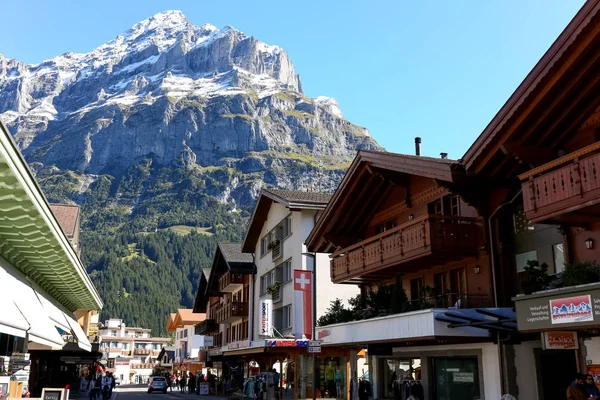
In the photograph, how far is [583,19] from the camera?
14992 mm

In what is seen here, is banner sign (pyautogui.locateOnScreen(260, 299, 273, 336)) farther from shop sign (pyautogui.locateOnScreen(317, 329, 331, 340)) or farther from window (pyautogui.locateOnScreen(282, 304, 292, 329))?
shop sign (pyautogui.locateOnScreen(317, 329, 331, 340))

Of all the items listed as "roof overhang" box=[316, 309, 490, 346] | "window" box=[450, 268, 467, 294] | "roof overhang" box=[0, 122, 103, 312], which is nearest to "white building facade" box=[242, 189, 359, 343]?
"roof overhang" box=[316, 309, 490, 346]

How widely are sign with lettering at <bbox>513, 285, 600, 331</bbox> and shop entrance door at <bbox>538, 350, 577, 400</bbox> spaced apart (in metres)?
4.11

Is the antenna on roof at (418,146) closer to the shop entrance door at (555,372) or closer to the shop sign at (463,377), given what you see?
the shop sign at (463,377)

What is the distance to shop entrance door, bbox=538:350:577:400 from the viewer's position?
61.2ft

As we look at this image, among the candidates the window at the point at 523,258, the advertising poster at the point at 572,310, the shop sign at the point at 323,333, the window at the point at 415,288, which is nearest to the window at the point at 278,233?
the shop sign at the point at 323,333

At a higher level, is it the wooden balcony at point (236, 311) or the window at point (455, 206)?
the window at point (455, 206)

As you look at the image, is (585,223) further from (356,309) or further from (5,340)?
(5,340)

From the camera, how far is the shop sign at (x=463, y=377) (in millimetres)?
20883

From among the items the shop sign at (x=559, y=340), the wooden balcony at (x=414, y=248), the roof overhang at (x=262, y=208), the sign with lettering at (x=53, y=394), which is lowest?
the sign with lettering at (x=53, y=394)

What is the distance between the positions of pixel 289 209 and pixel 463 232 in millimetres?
18935

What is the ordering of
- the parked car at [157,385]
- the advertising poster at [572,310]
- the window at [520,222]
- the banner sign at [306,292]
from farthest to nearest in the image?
1. the parked car at [157,385]
2. the banner sign at [306,292]
3. the window at [520,222]
4. the advertising poster at [572,310]

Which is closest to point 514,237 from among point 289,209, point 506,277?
point 506,277

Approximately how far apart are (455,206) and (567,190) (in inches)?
286
